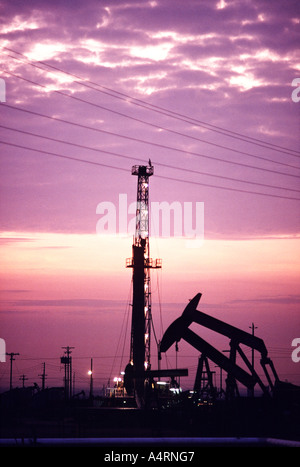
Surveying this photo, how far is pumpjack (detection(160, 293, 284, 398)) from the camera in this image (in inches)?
1608

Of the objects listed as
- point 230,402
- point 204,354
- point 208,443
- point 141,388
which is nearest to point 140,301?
point 141,388

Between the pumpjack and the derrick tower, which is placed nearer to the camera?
the pumpjack

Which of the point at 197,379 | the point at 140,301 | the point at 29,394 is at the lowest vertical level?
the point at 29,394

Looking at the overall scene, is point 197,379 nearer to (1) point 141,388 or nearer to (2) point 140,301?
(1) point 141,388

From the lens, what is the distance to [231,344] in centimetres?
4141

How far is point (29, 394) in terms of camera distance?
6575cm

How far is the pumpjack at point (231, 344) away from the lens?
4084cm

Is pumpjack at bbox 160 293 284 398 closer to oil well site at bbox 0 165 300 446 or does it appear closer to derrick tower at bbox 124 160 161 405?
oil well site at bbox 0 165 300 446

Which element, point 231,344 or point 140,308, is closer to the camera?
point 231,344

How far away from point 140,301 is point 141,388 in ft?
25.8

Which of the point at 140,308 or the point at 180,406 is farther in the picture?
the point at 140,308

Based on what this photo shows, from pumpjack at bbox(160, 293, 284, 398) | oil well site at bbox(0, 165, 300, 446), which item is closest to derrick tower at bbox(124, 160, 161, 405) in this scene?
oil well site at bbox(0, 165, 300, 446)
